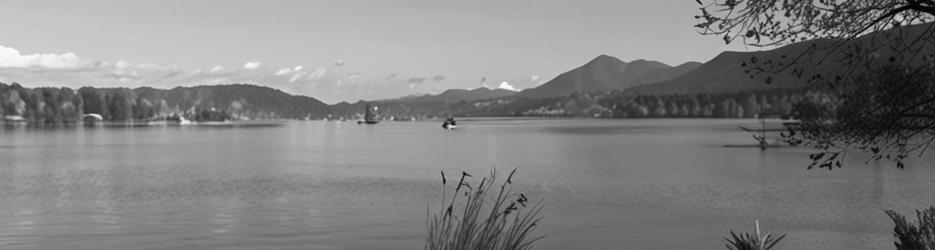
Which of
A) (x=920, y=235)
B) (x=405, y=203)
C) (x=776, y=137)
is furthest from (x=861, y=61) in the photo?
(x=776, y=137)

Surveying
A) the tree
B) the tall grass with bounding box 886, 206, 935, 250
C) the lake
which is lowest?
the lake

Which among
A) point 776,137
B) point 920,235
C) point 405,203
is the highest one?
point 920,235

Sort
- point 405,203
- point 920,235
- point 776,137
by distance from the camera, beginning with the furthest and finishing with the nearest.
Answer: point 776,137 → point 405,203 → point 920,235

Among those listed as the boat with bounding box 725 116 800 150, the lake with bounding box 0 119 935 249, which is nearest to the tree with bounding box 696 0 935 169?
the boat with bounding box 725 116 800 150

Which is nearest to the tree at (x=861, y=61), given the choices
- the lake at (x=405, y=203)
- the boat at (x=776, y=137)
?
the boat at (x=776, y=137)

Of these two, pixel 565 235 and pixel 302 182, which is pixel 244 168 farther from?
pixel 565 235

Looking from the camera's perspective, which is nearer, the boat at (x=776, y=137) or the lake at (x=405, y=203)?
the boat at (x=776, y=137)

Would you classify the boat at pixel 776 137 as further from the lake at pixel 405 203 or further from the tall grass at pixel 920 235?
the lake at pixel 405 203

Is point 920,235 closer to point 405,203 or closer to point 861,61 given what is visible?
point 861,61

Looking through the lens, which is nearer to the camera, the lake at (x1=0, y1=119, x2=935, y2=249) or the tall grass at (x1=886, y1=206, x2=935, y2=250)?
the tall grass at (x1=886, y1=206, x2=935, y2=250)

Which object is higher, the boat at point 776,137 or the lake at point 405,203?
the boat at point 776,137

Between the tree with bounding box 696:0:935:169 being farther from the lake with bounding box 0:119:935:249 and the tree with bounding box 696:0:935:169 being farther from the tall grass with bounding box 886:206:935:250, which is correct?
the lake with bounding box 0:119:935:249

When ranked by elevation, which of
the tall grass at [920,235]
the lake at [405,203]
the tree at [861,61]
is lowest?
the lake at [405,203]

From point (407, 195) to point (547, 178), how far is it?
20.5 m
